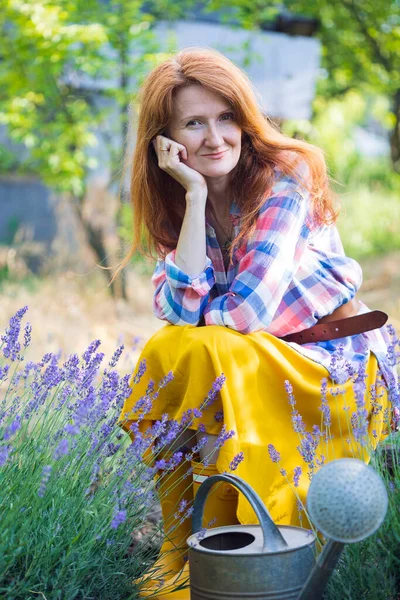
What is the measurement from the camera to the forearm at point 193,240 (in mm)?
2795

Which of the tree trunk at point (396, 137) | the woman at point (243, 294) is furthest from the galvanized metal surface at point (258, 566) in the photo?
the tree trunk at point (396, 137)

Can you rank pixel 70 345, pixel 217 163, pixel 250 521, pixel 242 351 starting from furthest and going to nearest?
pixel 70 345 < pixel 217 163 < pixel 242 351 < pixel 250 521

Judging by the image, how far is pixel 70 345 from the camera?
5.52m

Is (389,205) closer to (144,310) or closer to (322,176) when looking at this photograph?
(144,310)

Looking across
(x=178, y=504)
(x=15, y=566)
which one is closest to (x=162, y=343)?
(x=178, y=504)

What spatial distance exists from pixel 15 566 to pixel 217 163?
1513mm

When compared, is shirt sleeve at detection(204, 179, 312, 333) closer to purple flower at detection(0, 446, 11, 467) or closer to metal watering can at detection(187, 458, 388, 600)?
metal watering can at detection(187, 458, 388, 600)

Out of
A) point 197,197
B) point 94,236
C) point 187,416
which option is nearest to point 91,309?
point 94,236

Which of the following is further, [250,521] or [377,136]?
[377,136]

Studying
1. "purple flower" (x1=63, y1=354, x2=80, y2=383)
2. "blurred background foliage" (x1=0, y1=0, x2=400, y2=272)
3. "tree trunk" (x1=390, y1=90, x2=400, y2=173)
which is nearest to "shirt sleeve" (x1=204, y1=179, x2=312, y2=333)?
"purple flower" (x1=63, y1=354, x2=80, y2=383)

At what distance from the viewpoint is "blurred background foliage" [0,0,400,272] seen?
254 inches

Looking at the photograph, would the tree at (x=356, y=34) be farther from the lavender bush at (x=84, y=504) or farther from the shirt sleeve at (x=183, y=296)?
the lavender bush at (x=84, y=504)

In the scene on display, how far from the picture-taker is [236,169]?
3.01 m

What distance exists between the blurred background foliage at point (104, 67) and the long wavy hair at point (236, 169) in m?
1.63
